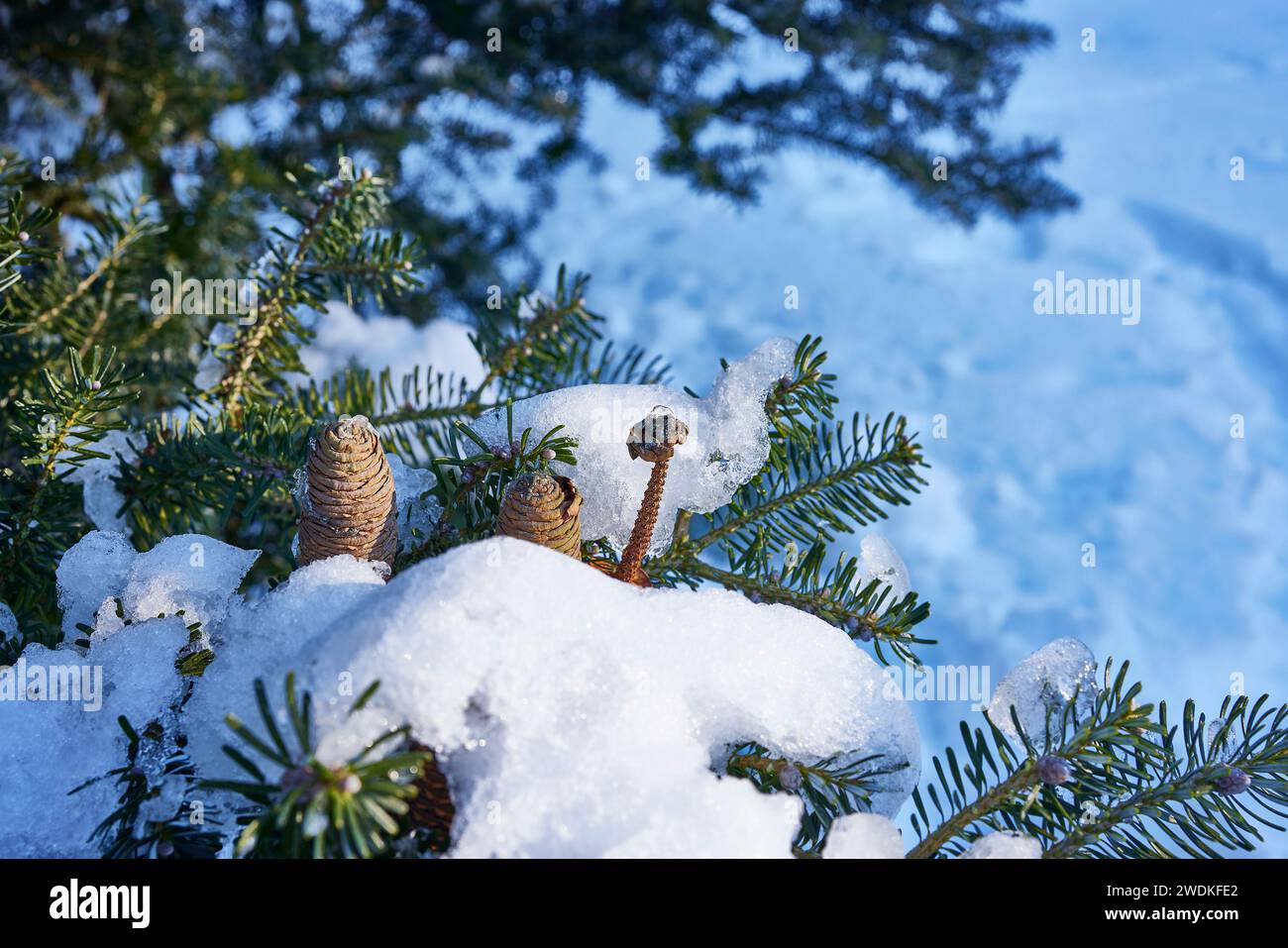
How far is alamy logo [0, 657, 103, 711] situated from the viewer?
1.18ft

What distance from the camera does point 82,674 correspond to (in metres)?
0.36

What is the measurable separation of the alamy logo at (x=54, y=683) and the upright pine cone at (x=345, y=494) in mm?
85

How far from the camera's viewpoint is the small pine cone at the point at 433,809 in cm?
31

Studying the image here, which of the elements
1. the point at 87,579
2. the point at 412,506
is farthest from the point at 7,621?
the point at 412,506

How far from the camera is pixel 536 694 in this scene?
0.30 meters

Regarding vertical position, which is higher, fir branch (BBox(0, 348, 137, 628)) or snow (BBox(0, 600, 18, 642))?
fir branch (BBox(0, 348, 137, 628))

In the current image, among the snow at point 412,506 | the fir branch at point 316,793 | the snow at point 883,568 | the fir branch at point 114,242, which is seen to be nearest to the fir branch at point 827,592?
the snow at point 883,568

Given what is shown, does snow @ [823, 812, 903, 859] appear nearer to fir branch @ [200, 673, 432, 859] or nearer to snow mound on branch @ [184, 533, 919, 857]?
snow mound on branch @ [184, 533, 919, 857]

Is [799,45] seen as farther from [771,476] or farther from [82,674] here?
[82,674]

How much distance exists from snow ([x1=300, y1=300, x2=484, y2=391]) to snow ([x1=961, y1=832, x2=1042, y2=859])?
46 centimetres

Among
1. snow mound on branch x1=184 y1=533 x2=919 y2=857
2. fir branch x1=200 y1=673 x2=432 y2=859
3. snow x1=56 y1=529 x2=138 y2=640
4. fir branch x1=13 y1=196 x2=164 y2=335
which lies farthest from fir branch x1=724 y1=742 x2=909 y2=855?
fir branch x1=13 y1=196 x2=164 y2=335

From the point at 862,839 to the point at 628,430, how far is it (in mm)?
196
